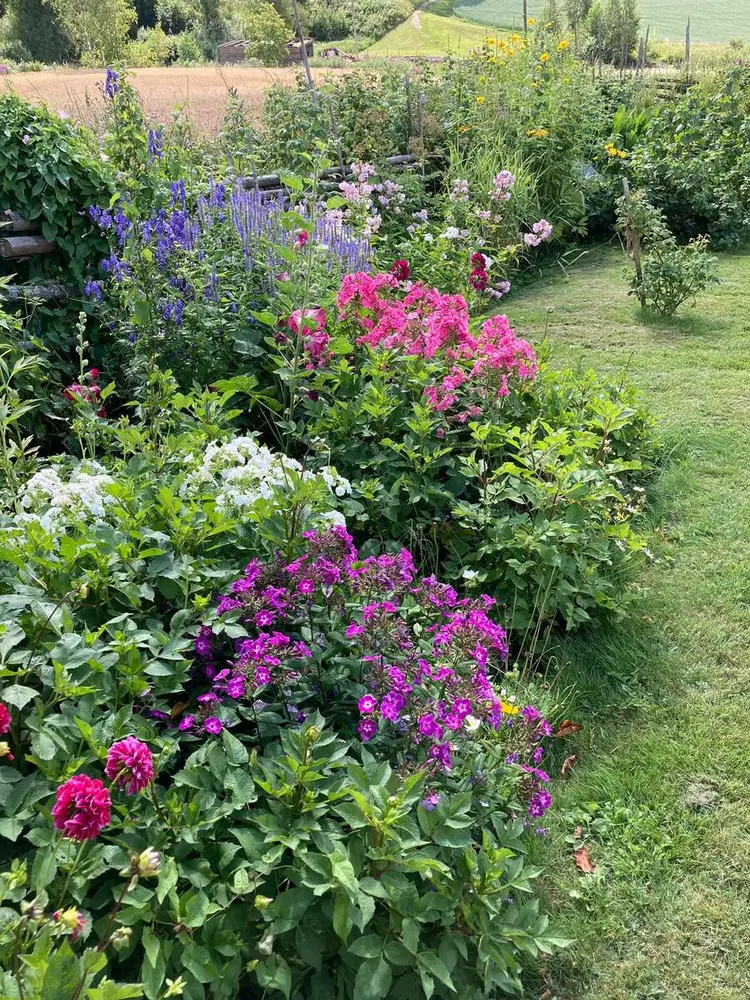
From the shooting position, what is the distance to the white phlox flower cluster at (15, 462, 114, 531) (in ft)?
6.64

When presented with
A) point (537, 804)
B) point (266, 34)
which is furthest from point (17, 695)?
point (266, 34)

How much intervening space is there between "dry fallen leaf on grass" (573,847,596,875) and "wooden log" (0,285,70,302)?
9.95 ft

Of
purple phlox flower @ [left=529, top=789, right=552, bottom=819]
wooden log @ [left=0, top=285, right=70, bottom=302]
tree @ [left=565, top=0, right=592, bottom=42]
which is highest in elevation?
tree @ [left=565, top=0, right=592, bottom=42]

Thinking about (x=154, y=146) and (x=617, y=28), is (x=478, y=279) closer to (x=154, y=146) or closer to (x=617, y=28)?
(x=154, y=146)

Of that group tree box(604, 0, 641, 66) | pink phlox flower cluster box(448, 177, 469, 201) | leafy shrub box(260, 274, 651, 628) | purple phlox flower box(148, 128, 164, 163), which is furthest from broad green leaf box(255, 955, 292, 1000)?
tree box(604, 0, 641, 66)

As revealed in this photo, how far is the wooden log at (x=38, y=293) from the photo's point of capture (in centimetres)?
358


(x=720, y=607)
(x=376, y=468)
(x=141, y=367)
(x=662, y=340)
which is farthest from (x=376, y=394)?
(x=662, y=340)

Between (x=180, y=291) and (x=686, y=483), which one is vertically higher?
(x=180, y=291)

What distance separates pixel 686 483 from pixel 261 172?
450 centimetres

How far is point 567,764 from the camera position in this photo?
234cm

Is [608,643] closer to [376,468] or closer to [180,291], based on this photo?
[376,468]

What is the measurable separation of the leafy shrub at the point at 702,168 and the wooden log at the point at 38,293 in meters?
5.03

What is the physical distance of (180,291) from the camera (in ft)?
11.2

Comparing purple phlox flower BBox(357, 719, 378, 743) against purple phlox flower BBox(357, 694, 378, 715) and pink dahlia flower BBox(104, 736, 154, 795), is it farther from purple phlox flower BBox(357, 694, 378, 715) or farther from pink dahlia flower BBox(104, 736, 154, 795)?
pink dahlia flower BBox(104, 736, 154, 795)
